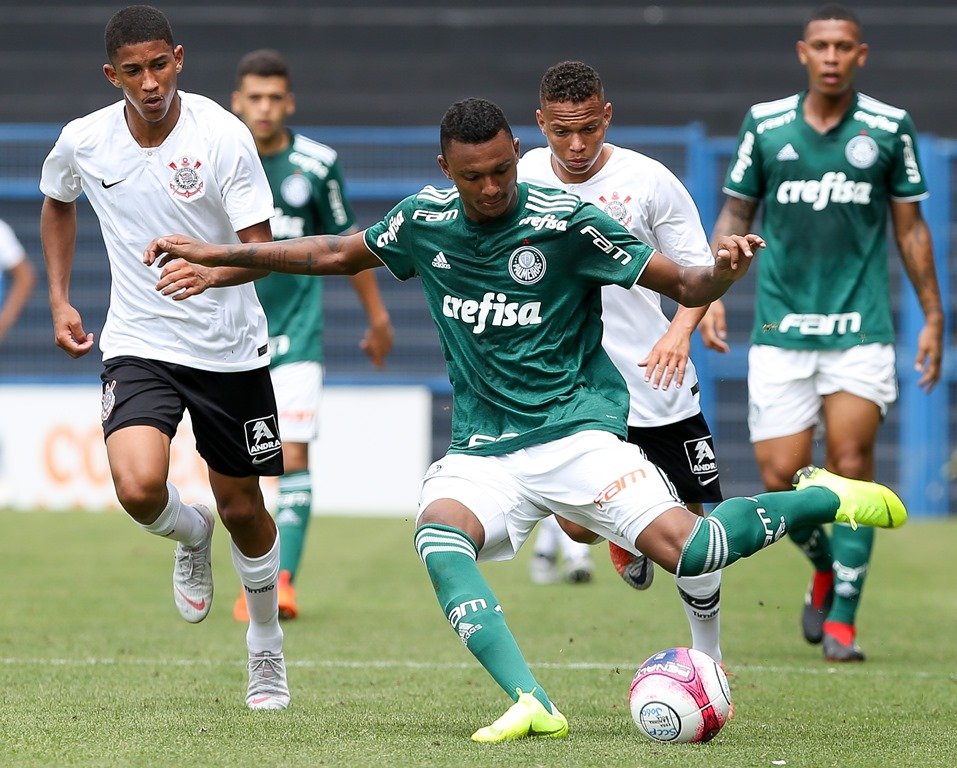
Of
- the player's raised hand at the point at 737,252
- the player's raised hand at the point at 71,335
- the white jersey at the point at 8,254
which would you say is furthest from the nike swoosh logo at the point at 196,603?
the white jersey at the point at 8,254

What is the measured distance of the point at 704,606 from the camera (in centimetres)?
606

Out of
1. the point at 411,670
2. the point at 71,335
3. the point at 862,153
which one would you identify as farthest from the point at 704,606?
the point at 71,335

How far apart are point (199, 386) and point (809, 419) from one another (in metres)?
2.90

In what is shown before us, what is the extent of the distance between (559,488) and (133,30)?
2099 mm

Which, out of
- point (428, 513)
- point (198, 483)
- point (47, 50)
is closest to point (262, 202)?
point (428, 513)

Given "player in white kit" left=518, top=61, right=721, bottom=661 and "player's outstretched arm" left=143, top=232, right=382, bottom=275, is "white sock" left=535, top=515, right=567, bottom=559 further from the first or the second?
"player's outstretched arm" left=143, top=232, right=382, bottom=275

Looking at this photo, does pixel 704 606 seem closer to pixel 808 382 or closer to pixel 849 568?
pixel 849 568

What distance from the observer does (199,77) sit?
Result: 54.6 feet

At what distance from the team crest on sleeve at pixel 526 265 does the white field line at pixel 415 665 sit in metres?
2.01

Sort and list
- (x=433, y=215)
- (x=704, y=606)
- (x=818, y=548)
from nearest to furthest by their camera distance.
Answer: (x=433, y=215)
(x=704, y=606)
(x=818, y=548)

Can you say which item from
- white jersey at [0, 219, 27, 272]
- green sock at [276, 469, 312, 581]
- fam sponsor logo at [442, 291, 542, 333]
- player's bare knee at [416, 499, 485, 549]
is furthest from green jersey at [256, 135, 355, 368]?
white jersey at [0, 219, 27, 272]

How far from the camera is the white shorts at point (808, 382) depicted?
7.32m

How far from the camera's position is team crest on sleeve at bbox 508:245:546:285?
512 cm

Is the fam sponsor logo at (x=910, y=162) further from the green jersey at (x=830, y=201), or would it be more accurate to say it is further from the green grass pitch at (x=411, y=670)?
the green grass pitch at (x=411, y=670)
